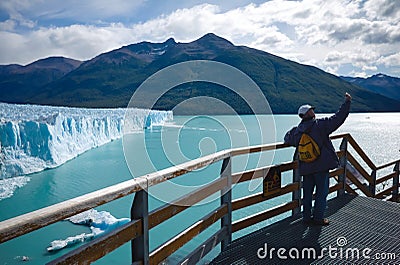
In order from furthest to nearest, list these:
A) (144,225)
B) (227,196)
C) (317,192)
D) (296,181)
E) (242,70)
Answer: (242,70) < (296,181) < (317,192) < (227,196) < (144,225)

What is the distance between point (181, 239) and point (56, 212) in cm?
105

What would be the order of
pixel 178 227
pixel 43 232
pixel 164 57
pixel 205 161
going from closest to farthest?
Result: pixel 205 161, pixel 43 232, pixel 178 227, pixel 164 57

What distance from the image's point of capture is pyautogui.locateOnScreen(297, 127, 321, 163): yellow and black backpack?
300cm

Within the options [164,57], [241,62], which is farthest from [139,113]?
[164,57]

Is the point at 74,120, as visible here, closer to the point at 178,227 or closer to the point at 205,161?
the point at 178,227

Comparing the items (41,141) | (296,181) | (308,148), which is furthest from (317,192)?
(41,141)

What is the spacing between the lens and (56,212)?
117cm

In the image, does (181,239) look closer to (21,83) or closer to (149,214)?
(149,214)

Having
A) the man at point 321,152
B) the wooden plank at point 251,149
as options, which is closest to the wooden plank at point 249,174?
the wooden plank at point 251,149

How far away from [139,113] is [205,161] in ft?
129

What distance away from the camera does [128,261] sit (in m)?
8.26

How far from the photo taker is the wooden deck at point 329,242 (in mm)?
2471

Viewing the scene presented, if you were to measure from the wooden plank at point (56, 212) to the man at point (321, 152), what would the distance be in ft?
6.25

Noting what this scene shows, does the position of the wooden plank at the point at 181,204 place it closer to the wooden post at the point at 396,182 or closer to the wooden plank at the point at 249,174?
the wooden plank at the point at 249,174
